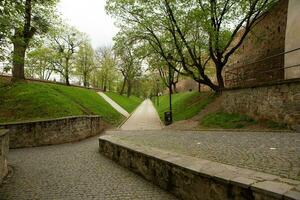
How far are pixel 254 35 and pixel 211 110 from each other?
656cm

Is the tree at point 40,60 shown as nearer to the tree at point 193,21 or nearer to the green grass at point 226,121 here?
the tree at point 193,21

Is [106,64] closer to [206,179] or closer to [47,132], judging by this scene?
[47,132]

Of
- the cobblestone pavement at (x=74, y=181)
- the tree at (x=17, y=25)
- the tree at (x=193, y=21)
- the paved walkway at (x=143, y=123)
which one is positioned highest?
the tree at (x=193, y=21)

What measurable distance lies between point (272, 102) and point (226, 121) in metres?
3.14

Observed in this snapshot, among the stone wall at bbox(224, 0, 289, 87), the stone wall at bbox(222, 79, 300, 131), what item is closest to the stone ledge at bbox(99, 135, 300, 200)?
the stone wall at bbox(222, 79, 300, 131)

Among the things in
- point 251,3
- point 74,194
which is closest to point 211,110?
point 251,3

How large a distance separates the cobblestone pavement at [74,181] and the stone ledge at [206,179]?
0.29 meters

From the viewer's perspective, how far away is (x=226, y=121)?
13.7 metres

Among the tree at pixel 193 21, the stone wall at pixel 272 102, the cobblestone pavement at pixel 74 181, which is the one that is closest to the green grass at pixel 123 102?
the tree at pixel 193 21

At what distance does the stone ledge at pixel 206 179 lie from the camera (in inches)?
125

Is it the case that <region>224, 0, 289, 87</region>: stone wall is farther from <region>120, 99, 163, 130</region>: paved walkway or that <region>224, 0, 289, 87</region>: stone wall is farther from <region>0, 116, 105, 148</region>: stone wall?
<region>0, 116, 105, 148</region>: stone wall

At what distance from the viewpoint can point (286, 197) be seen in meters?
2.83

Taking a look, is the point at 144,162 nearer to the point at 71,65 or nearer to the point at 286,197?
the point at 286,197

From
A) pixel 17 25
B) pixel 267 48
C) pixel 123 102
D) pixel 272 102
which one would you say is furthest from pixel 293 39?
pixel 123 102
